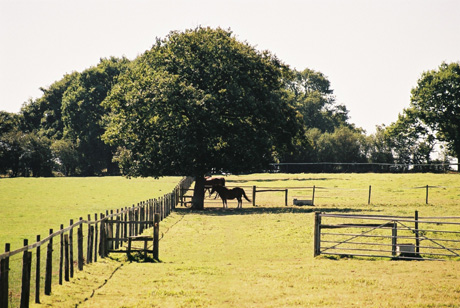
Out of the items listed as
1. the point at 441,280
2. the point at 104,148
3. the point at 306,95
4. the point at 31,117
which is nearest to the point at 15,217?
the point at 441,280

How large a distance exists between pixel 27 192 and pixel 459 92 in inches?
2745

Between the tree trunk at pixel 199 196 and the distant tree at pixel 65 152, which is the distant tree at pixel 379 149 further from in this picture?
the tree trunk at pixel 199 196

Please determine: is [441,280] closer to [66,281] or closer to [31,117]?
[66,281]

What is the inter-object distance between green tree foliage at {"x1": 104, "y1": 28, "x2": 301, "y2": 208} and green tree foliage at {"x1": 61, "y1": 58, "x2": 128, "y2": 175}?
61.2 m

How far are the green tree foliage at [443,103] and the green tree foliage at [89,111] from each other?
2160 inches

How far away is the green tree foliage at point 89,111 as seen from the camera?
107 metres

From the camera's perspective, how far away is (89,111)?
107062 mm

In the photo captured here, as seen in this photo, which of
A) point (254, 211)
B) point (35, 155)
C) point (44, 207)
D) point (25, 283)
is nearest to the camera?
point (25, 283)

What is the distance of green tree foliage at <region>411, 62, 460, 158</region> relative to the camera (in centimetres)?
9431

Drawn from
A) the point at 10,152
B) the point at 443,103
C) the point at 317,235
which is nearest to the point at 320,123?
the point at 443,103

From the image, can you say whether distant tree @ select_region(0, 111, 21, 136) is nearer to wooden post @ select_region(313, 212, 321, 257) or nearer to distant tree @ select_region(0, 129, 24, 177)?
distant tree @ select_region(0, 129, 24, 177)

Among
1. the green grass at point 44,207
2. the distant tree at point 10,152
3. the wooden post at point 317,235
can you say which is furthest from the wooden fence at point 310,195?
the distant tree at point 10,152

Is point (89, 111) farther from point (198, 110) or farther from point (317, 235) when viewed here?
point (317, 235)

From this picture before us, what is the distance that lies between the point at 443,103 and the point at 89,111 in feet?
207
